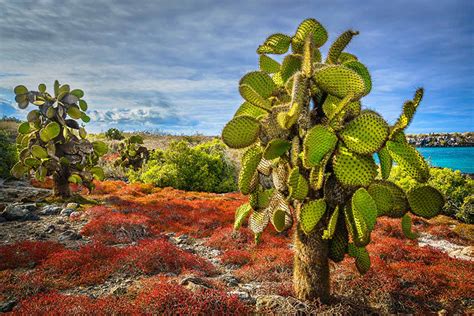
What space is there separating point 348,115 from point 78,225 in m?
8.18

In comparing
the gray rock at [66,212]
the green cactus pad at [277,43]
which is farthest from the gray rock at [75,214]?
the green cactus pad at [277,43]

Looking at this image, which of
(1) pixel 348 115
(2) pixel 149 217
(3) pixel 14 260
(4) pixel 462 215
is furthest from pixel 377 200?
(4) pixel 462 215

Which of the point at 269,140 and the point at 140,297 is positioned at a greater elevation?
the point at 269,140

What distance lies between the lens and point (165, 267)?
232 inches

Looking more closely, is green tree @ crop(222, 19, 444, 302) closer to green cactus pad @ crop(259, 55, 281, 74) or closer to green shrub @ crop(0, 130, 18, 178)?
green cactus pad @ crop(259, 55, 281, 74)

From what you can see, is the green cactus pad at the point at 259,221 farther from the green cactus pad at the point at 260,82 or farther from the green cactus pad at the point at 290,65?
the green cactus pad at the point at 290,65

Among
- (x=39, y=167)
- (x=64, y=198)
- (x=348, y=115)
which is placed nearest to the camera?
(x=348, y=115)

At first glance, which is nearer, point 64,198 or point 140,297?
point 140,297

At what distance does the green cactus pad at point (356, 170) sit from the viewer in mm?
3279

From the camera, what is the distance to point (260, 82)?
3.99 m

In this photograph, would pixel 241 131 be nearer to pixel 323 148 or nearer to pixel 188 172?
pixel 323 148

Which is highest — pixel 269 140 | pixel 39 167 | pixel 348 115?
pixel 348 115

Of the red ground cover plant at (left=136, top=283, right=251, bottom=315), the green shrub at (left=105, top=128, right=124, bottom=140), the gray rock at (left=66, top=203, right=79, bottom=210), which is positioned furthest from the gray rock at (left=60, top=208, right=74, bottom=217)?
the green shrub at (left=105, top=128, right=124, bottom=140)

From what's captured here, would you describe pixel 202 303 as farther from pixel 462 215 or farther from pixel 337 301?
pixel 462 215
